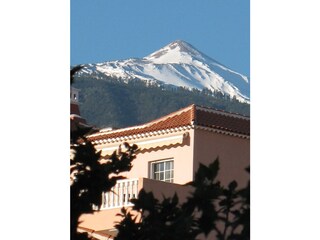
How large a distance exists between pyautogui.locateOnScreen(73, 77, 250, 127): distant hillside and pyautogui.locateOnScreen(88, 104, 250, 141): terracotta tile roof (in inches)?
1.0

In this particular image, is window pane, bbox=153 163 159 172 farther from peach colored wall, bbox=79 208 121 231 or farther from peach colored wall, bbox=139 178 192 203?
peach colored wall, bbox=79 208 121 231

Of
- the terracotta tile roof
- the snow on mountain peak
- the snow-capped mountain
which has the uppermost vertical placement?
the snow on mountain peak

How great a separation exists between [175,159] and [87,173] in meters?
0.48

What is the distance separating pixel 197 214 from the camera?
9.69ft

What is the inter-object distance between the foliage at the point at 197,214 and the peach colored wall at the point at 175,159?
0.13 m

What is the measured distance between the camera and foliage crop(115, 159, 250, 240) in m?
2.90

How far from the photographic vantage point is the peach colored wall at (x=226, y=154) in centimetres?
304

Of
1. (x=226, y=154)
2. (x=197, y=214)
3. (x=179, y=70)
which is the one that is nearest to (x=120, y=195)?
(x=197, y=214)

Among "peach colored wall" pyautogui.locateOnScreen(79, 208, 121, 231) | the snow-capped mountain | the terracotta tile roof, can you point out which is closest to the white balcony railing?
"peach colored wall" pyautogui.locateOnScreen(79, 208, 121, 231)

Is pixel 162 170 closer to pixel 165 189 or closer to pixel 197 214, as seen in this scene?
pixel 165 189

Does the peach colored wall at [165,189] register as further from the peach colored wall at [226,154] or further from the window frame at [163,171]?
the peach colored wall at [226,154]

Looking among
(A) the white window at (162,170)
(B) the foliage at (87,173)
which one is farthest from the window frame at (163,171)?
(B) the foliage at (87,173)
